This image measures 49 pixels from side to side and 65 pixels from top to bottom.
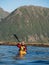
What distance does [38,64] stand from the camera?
37250 mm

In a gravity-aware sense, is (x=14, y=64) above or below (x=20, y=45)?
below

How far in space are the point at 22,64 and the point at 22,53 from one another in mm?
19282

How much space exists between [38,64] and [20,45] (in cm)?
1984

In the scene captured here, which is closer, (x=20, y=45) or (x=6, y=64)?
(x=6, y=64)

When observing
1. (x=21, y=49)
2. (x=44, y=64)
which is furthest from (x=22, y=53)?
(x=44, y=64)

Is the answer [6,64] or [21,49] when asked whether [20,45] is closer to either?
[21,49]

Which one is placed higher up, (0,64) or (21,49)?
(21,49)

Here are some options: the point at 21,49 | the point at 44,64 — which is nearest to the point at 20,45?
the point at 21,49

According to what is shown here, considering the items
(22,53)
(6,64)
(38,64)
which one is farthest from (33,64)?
(22,53)

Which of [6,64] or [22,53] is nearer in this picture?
[6,64]

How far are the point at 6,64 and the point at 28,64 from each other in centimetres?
328

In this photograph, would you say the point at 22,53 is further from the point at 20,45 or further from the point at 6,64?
the point at 6,64

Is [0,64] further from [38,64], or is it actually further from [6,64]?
[38,64]

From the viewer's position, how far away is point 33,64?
37125 millimetres
